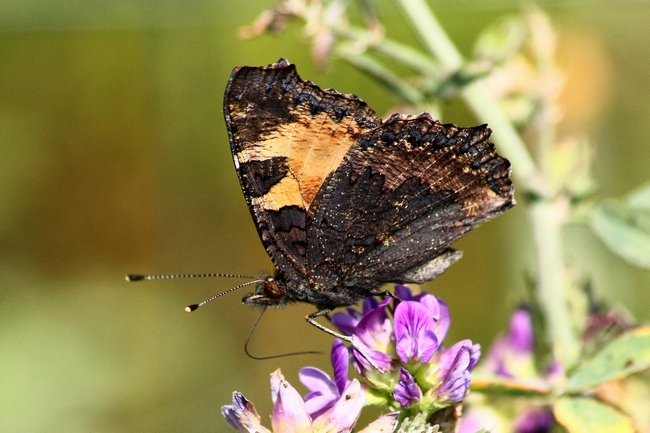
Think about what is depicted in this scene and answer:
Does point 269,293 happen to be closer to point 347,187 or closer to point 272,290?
point 272,290

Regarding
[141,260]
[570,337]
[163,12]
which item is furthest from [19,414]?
[570,337]

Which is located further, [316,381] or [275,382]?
[316,381]

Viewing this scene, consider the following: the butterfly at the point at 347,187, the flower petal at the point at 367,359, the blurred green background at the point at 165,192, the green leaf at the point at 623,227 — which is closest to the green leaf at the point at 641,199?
the green leaf at the point at 623,227

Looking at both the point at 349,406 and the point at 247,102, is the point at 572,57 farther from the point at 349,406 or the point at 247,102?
the point at 349,406

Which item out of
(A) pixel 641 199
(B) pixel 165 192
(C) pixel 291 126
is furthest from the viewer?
(B) pixel 165 192

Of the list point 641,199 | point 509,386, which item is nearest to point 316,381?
point 509,386

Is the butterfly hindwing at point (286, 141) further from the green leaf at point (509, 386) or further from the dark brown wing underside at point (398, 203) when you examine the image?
the green leaf at point (509, 386)
